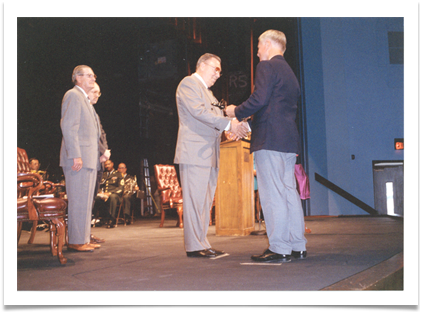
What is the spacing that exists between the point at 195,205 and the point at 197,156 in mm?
357

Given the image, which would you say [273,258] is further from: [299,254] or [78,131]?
[78,131]

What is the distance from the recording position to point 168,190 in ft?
21.1

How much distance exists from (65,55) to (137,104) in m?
3.19

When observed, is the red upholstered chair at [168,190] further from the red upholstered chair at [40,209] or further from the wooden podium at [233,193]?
the red upholstered chair at [40,209]

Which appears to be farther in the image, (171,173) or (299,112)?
(299,112)

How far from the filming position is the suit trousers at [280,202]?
2.40 metres

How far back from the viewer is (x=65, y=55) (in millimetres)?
6906

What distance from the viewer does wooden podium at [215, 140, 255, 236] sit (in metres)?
4.34

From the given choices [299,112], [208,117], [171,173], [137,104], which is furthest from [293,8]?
[137,104]

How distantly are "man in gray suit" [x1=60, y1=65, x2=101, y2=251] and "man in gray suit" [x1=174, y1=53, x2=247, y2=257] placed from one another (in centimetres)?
90

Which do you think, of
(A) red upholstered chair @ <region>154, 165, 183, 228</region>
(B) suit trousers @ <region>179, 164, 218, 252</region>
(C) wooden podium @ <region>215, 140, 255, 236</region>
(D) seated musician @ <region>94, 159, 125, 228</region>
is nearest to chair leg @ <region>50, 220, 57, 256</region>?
(B) suit trousers @ <region>179, 164, 218, 252</region>

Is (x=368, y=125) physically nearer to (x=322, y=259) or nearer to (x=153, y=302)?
(x=322, y=259)

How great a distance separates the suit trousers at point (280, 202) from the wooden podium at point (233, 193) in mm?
1784

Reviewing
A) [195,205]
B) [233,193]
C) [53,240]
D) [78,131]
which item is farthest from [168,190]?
[195,205]
